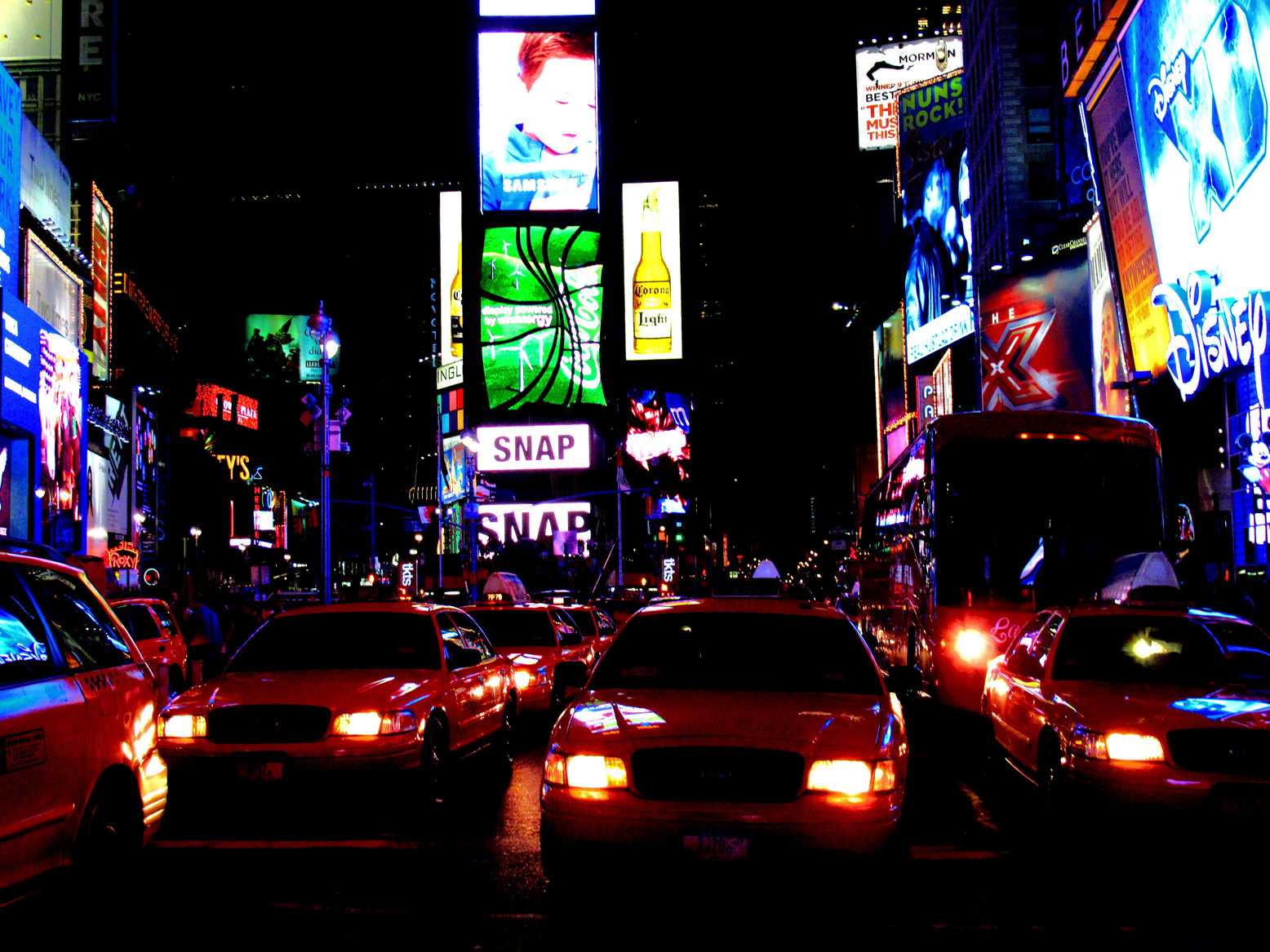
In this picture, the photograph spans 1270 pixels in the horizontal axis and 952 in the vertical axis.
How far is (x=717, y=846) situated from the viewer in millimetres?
5652

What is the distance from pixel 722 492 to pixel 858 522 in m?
124

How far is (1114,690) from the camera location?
818 cm

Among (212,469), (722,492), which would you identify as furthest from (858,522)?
(722,492)

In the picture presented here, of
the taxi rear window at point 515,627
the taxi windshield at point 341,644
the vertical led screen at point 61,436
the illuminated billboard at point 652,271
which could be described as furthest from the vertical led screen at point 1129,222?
the illuminated billboard at point 652,271

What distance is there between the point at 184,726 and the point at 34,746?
3549 millimetres

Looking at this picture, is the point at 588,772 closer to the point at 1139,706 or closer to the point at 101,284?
the point at 1139,706

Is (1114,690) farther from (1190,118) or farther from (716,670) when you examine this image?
(1190,118)

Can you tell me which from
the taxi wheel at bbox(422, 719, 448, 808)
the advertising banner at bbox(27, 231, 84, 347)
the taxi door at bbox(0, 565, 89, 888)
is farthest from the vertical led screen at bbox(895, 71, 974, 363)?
the taxi door at bbox(0, 565, 89, 888)

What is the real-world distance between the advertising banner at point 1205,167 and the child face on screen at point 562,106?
29.7m

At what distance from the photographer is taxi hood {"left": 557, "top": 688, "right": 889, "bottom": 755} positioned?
6.02 meters

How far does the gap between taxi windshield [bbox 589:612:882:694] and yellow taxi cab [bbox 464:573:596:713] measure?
23.1ft

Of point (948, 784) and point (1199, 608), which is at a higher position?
point (1199, 608)

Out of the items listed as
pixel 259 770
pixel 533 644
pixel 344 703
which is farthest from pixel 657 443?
pixel 259 770

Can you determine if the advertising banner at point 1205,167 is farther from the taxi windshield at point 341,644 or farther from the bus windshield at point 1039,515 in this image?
the taxi windshield at point 341,644
